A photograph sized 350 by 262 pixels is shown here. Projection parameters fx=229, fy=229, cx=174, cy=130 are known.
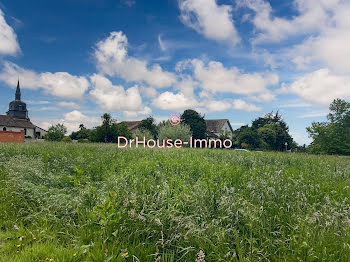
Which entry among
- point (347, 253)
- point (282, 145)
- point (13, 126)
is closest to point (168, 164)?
point (347, 253)

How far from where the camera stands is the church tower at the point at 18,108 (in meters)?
97.6

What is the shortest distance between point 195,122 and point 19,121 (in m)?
64.7

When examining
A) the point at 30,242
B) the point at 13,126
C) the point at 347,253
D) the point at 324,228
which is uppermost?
the point at 13,126

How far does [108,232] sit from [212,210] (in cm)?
181

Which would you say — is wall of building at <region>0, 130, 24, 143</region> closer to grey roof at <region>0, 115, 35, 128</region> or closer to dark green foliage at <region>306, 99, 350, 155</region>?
dark green foliage at <region>306, 99, 350, 155</region>

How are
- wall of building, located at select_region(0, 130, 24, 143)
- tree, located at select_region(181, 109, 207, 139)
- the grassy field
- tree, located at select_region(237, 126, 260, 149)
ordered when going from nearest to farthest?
the grassy field → wall of building, located at select_region(0, 130, 24, 143) → tree, located at select_region(237, 126, 260, 149) → tree, located at select_region(181, 109, 207, 139)

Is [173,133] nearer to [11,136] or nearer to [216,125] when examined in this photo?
[11,136]

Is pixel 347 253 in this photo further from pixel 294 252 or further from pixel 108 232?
A: pixel 108 232

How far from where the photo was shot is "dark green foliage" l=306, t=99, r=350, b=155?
29.4m

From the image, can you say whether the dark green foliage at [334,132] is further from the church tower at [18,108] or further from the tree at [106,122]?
the church tower at [18,108]

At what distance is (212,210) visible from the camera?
4.09 metres

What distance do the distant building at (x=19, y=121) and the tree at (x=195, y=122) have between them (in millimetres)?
49380

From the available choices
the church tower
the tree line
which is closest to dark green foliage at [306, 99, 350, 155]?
the tree line

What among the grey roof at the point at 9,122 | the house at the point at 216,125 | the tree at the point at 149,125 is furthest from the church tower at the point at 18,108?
the tree at the point at 149,125
